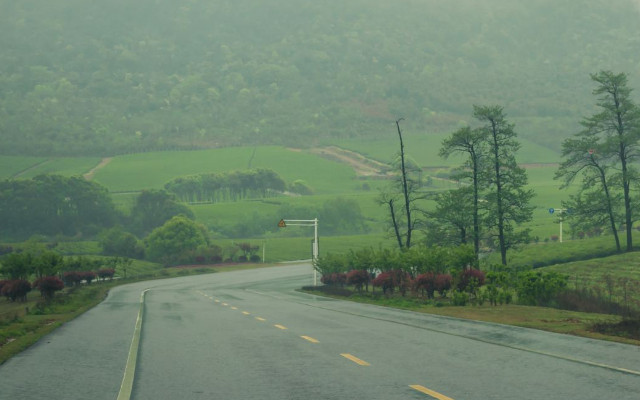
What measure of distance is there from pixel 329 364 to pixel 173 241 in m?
124

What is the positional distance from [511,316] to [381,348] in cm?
1104

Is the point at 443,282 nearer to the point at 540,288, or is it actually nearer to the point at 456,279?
the point at 456,279

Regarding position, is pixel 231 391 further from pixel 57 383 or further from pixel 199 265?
pixel 199 265

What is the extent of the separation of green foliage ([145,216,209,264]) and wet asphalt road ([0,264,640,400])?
374 feet

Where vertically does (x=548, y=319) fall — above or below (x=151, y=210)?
below

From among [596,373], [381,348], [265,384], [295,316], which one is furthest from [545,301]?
[265,384]

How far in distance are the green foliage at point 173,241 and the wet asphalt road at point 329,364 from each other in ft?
374

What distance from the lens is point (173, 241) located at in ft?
439

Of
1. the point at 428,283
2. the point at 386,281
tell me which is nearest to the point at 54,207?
the point at 386,281

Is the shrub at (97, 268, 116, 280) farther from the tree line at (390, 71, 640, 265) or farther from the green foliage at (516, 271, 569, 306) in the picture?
the green foliage at (516, 271, 569, 306)

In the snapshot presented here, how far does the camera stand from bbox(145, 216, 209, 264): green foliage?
13375cm

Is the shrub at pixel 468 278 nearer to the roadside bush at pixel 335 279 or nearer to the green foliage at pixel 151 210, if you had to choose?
the roadside bush at pixel 335 279

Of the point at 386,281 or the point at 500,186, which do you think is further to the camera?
the point at 500,186

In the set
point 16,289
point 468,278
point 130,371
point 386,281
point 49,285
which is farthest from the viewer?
point 16,289
